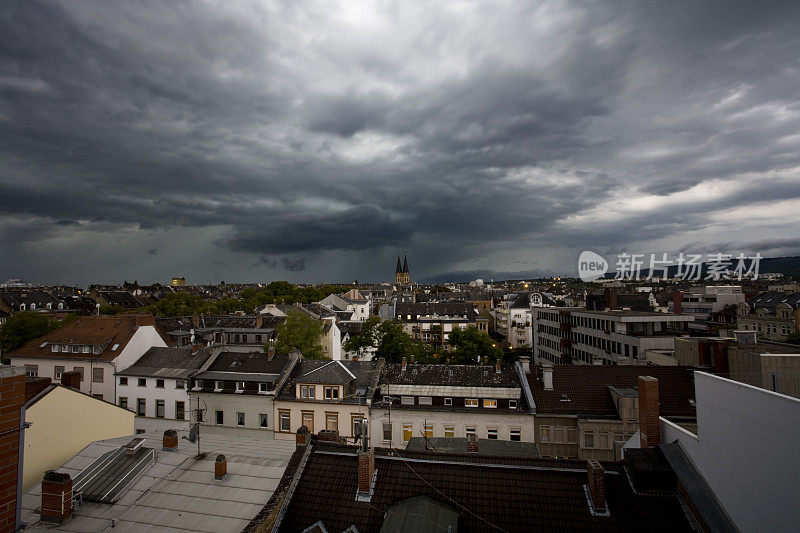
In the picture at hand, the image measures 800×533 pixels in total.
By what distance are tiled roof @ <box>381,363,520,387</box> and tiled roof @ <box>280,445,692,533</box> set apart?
16900 millimetres

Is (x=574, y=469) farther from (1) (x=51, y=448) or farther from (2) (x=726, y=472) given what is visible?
(1) (x=51, y=448)

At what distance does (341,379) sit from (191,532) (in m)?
20.8

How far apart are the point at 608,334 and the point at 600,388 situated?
19169mm

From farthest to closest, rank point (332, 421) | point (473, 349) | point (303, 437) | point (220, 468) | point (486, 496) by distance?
point (473, 349), point (332, 421), point (303, 437), point (220, 468), point (486, 496)

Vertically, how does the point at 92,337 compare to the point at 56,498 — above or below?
above

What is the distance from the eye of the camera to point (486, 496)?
14.5 m

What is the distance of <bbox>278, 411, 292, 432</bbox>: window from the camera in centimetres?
3459

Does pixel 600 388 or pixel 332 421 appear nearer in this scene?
pixel 600 388

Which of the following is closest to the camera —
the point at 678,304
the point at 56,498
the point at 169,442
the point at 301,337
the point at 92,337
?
the point at 56,498

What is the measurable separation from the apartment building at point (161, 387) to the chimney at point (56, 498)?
991 inches

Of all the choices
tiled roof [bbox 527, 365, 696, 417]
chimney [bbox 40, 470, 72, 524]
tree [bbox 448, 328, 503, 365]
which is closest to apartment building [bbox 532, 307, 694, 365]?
tiled roof [bbox 527, 365, 696, 417]

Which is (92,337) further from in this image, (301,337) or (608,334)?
(608,334)

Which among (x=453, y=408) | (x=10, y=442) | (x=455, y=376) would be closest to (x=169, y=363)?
(x=455, y=376)

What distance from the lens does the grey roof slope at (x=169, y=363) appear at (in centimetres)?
4003
